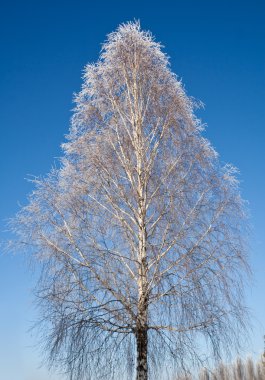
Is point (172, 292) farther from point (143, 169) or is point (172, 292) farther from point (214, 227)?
point (143, 169)

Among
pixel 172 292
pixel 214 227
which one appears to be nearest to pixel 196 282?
pixel 172 292

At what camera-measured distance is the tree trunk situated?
8.49 metres

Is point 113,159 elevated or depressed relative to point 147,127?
depressed

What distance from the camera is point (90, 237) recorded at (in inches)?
375

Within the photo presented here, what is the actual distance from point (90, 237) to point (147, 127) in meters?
3.43

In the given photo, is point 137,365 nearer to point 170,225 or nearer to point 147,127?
point 170,225

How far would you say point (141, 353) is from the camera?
8.66 metres

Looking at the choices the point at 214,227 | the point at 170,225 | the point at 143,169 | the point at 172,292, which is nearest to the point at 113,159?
the point at 143,169

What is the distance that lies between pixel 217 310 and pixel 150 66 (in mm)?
6312

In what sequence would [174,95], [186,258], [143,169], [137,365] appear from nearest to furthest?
[137,365] → [186,258] → [143,169] → [174,95]

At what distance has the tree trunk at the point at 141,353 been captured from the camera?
8.49 meters

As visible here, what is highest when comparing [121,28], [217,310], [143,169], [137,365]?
[121,28]

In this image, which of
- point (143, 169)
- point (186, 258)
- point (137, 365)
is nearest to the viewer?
point (137, 365)

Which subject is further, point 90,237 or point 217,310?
point 90,237
